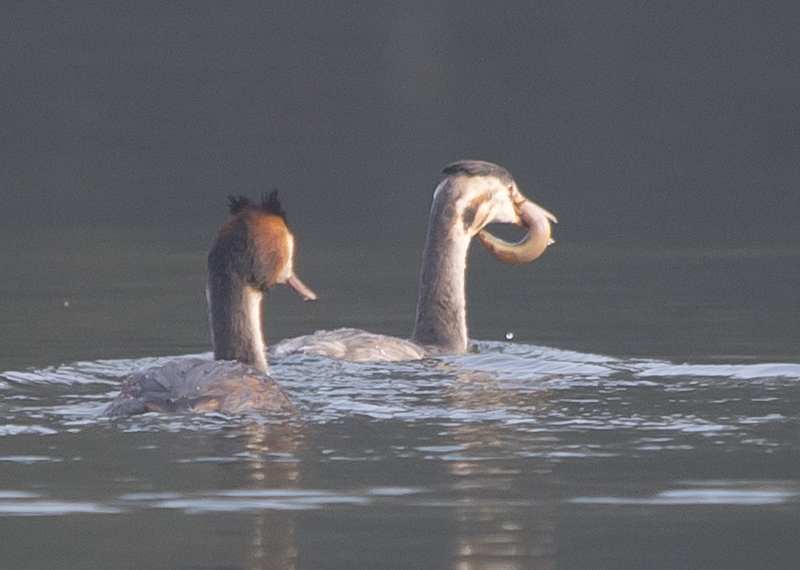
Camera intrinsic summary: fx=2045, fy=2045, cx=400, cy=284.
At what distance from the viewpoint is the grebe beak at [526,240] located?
11.9 m

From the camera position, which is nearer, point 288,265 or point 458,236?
point 288,265

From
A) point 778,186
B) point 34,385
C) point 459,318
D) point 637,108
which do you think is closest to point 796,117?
point 637,108

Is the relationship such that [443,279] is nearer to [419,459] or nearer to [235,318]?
[235,318]

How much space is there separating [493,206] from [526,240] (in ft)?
0.98

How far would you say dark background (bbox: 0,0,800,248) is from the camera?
2612 centimetres

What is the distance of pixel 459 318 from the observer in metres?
11.8

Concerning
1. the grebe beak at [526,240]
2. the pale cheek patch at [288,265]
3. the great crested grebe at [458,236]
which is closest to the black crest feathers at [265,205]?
the pale cheek patch at [288,265]

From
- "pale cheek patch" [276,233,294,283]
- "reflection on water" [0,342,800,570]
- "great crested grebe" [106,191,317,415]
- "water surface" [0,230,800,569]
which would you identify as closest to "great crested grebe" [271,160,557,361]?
"water surface" [0,230,800,569]

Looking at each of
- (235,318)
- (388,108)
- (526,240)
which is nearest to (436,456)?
(235,318)

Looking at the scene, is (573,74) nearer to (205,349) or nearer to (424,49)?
(424,49)

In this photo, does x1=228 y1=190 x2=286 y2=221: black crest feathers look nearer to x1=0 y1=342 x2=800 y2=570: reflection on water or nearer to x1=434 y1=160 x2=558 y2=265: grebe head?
x1=0 y1=342 x2=800 y2=570: reflection on water

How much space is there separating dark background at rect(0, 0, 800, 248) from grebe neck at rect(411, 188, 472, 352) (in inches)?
380

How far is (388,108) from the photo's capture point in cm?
3897

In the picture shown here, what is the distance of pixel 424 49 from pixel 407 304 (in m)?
26.1
